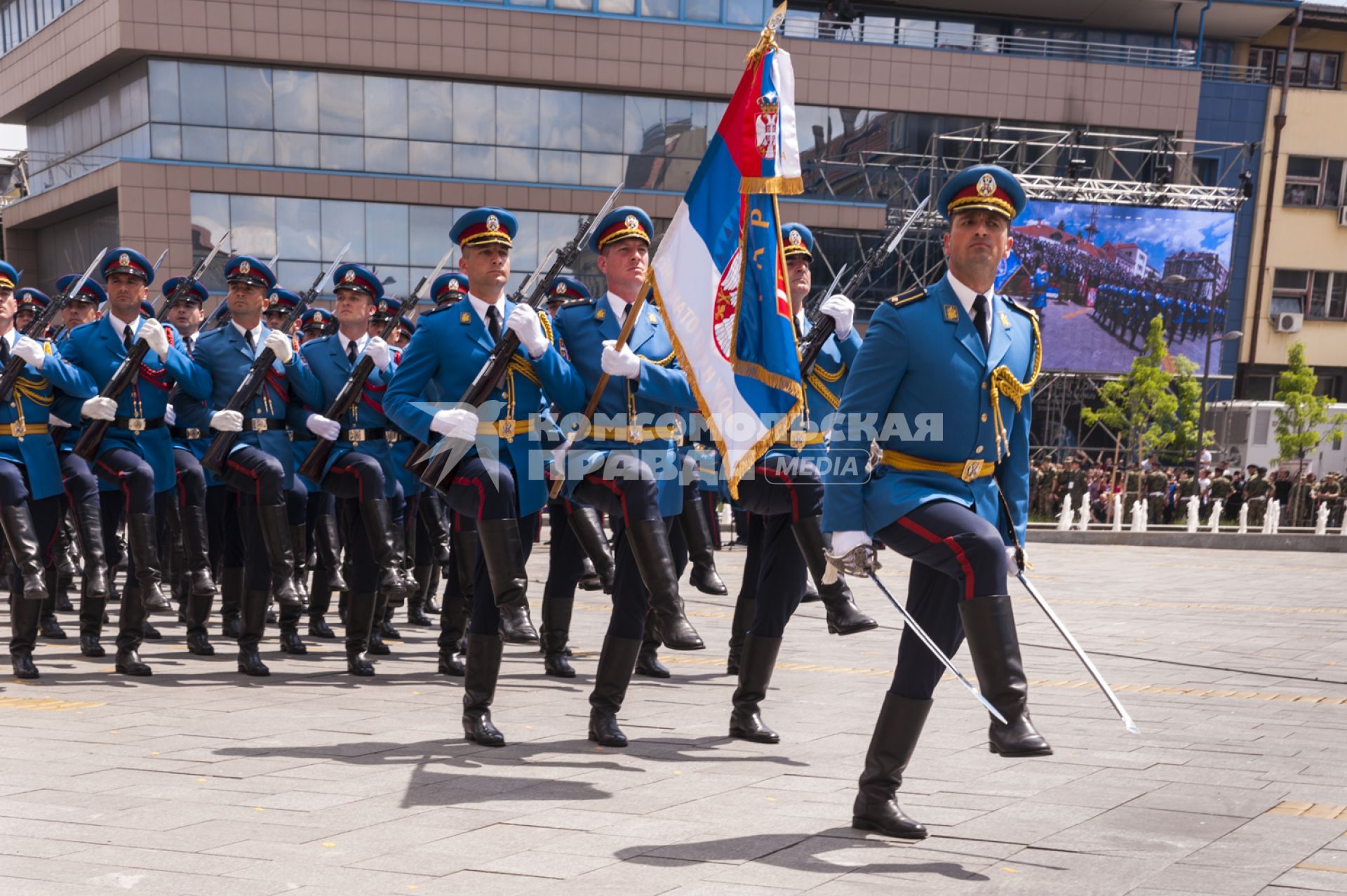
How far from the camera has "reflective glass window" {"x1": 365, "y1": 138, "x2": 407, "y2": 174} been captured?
33375 millimetres

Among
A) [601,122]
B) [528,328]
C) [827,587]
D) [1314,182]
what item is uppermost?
[1314,182]

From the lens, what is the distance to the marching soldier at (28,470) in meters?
7.66

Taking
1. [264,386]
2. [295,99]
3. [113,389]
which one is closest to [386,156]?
[295,99]

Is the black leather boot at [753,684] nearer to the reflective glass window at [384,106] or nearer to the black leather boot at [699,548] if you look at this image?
the black leather boot at [699,548]

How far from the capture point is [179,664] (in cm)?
845

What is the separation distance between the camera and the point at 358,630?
810cm

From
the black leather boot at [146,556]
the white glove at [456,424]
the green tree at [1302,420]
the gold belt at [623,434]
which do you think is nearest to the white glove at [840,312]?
the gold belt at [623,434]

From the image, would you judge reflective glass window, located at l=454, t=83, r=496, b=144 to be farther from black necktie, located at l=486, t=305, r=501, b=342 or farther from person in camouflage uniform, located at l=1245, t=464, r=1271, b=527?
black necktie, located at l=486, t=305, r=501, b=342

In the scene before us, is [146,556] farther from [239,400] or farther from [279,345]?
[279,345]

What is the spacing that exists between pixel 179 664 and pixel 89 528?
1.08 m

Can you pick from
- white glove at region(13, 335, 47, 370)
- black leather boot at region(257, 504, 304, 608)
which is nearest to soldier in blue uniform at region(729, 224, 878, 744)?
black leather boot at region(257, 504, 304, 608)

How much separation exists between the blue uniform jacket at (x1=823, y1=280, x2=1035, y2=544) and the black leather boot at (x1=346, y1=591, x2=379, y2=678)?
4160 millimetres

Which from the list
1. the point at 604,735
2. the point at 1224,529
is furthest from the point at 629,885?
the point at 1224,529

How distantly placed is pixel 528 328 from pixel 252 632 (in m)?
3.33
